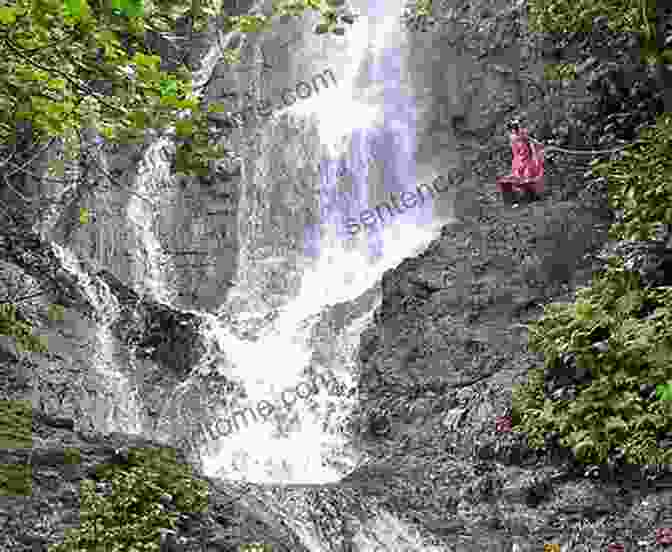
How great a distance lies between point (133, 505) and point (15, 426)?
1455 millimetres

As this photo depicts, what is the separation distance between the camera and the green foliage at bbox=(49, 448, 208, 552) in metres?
4.38

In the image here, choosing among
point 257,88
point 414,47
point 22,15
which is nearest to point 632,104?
point 414,47

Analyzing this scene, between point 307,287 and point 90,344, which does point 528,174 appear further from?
point 90,344

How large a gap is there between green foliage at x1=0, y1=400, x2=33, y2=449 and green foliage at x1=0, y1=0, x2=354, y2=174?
227 cm

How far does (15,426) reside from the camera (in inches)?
221

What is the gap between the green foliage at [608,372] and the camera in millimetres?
6465

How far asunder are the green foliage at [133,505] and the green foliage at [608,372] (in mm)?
3765

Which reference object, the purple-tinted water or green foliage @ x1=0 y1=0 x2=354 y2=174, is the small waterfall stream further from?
green foliage @ x1=0 y1=0 x2=354 y2=174

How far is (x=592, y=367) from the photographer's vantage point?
7.40 metres

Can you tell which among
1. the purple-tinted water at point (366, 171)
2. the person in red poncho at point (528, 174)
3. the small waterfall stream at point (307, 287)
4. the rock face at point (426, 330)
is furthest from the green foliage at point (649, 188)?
the purple-tinted water at point (366, 171)

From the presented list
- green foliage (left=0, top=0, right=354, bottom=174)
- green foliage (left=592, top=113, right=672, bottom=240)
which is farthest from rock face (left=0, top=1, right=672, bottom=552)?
green foliage (left=0, top=0, right=354, bottom=174)

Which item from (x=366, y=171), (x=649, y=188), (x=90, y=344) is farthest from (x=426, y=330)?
(x=366, y=171)

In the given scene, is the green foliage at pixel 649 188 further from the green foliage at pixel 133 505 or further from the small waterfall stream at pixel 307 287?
the green foliage at pixel 133 505

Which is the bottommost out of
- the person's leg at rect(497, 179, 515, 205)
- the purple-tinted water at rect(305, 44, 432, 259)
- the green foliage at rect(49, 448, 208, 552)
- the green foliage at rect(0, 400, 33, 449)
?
the green foliage at rect(49, 448, 208, 552)
